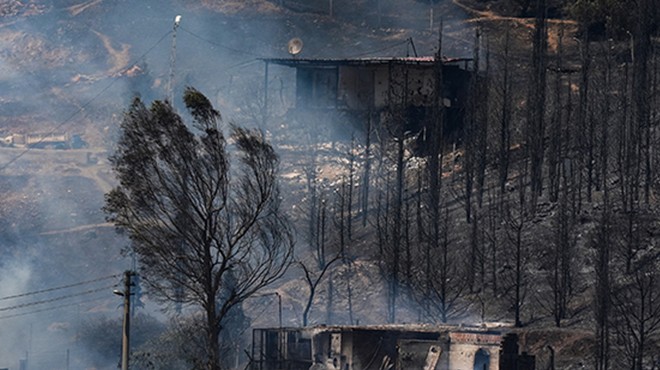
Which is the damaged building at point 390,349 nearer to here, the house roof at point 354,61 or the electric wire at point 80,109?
the house roof at point 354,61

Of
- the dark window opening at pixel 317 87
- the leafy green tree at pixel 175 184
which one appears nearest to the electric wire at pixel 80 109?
the dark window opening at pixel 317 87

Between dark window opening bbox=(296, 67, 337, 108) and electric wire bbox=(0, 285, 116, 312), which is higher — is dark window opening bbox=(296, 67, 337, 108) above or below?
above

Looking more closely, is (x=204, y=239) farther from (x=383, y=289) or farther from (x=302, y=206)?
(x=302, y=206)

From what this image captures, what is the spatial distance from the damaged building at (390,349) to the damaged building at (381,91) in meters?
Result: 31.2

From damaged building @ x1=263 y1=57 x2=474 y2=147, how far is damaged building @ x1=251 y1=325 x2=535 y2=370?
102 ft

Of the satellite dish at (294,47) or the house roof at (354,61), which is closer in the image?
the house roof at (354,61)

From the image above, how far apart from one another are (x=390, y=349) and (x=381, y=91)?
41.1 m

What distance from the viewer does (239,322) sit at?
84188 mm

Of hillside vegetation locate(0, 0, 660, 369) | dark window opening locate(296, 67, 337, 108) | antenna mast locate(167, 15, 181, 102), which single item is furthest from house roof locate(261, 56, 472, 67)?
antenna mast locate(167, 15, 181, 102)

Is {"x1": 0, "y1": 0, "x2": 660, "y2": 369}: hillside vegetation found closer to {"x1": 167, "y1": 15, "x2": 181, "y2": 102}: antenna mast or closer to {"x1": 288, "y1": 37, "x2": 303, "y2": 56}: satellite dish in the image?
{"x1": 167, "y1": 15, "x2": 181, "y2": 102}: antenna mast

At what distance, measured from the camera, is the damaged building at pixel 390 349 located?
64.1 m

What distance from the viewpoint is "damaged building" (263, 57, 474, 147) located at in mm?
Answer: 102062

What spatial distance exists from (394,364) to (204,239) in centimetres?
1553

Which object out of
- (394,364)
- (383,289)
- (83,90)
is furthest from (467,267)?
(83,90)
